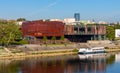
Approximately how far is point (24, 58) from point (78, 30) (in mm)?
33306

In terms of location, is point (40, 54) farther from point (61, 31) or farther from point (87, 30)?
point (87, 30)

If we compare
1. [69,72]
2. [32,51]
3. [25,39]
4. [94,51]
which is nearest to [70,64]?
[69,72]

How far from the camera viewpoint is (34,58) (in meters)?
67.9

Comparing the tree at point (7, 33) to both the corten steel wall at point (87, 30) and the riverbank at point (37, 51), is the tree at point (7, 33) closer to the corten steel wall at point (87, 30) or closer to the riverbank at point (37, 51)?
the riverbank at point (37, 51)

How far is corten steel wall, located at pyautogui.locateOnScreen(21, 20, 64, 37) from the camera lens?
301 feet

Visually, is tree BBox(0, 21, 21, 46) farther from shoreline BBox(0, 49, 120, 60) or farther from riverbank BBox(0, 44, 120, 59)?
shoreline BBox(0, 49, 120, 60)

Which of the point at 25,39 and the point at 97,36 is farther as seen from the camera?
the point at 97,36

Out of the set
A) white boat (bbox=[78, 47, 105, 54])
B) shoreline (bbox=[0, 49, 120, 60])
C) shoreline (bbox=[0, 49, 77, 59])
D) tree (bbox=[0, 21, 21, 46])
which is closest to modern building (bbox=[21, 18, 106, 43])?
tree (bbox=[0, 21, 21, 46])

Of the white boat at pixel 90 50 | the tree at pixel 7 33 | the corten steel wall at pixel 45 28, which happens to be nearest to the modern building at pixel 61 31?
the corten steel wall at pixel 45 28

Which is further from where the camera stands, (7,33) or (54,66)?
(7,33)

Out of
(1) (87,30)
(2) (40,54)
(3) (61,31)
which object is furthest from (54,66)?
(1) (87,30)

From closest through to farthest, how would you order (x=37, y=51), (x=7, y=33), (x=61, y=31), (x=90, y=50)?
(x=37, y=51) → (x=7, y=33) → (x=90, y=50) → (x=61, y=31)

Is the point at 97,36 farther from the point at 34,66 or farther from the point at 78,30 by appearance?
the point at 34,66

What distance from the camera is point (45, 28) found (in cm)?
9181
